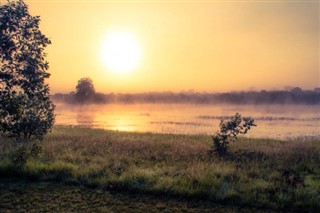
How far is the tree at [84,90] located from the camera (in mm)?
145875

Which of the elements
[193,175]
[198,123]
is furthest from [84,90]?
[193,175]

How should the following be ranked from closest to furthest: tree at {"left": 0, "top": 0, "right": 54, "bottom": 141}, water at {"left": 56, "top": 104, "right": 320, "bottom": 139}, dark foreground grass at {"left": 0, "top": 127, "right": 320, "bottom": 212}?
dark foreground grass at {"left": 0, "top": 127, "right": 320, "bottom": 212} < tree at {"left": 0, "top": 0, "right": 54, "bottom": 141} < water at {"left": 56, "top": 104, "right": 320, "bottom": 139}

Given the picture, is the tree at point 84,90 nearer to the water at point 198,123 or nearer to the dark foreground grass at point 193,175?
the water at point 198,123

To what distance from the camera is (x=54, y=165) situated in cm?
1627

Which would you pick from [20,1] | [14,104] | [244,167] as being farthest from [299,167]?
[20,1]

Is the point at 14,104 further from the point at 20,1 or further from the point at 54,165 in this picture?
the point at 20,1

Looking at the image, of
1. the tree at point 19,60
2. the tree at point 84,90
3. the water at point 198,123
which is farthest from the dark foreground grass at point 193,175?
the tree at point 84,90

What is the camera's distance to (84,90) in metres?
150

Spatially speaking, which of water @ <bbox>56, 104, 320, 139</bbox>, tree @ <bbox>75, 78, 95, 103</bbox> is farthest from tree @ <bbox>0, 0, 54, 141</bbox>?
tree @ <bbox>75, 78, 95, 103</bbox>

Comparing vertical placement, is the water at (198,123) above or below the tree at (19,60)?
below

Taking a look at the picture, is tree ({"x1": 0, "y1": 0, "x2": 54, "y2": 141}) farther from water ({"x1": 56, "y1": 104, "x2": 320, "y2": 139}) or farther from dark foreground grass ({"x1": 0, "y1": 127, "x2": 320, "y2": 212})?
water ({"x1": 56, "y1": 104, "x2": 320, "y2": 139})

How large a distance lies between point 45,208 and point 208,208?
5529mm

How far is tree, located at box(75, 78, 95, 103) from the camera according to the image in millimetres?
145875

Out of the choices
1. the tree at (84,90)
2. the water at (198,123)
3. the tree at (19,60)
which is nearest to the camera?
the tree at (19,60)
